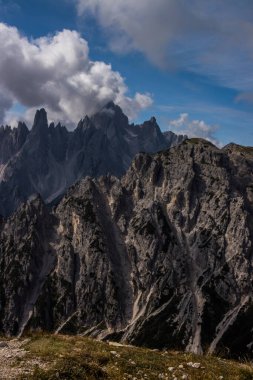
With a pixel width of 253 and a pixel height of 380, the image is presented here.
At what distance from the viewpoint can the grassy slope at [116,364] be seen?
2400 cm

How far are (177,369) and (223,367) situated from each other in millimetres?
3317

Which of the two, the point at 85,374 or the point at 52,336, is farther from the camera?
the point at 52,336

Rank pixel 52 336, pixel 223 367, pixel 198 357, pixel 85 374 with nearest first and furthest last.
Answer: pixel 85 374, pixel 223 367, pixel 198 357, pixel 52 336

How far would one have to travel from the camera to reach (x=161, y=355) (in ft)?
96.4

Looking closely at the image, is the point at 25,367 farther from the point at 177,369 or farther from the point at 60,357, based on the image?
the point at 177,369

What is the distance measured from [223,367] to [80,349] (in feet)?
33.0

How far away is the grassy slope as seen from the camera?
78.7ft

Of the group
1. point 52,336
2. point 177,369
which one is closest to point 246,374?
point 177,369

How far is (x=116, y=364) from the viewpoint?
1016 inches

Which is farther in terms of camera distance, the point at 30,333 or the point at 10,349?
the point at 30,333

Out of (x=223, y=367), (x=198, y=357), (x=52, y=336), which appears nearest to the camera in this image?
(x=223, y=367)

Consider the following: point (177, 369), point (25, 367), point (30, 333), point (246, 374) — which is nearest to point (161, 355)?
point (177, 369)

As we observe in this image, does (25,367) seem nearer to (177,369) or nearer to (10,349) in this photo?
(10,349)

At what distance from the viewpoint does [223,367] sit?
26.5 m
